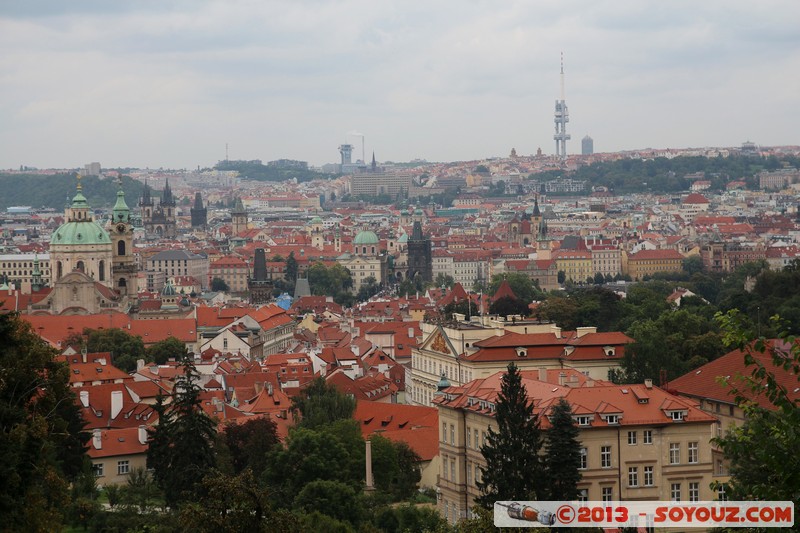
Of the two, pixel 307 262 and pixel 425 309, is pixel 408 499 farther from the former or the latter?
pixel 307 262

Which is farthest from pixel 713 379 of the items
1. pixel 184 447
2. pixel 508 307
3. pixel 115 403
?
pixel 508 307

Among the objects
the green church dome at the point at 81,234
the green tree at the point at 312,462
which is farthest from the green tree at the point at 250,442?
the green church dome at the point at 81,234

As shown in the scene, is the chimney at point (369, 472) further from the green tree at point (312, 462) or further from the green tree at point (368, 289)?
the green tree at point (368, 289)

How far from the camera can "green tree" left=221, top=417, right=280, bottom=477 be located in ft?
143

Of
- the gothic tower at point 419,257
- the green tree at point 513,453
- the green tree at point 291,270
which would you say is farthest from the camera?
the gothic tower at point 419,257

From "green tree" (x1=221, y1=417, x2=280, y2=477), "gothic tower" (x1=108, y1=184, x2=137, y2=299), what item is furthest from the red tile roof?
"gothic tower" (x1=108, y1=184, x2=137, y2=299)

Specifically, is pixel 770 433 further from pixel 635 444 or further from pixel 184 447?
pixel 184 447

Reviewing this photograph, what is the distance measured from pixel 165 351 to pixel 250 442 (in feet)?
93.6

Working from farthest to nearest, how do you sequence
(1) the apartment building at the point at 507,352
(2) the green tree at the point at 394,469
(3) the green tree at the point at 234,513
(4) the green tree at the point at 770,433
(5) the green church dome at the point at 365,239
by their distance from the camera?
(5) the green church dome at the point at 365,239 → (1) the apartment building at the point at 507,352 → (2) the green tree at the point at 394,469 → (3) the green tree at the point at 234,513 → (4) the green tree at the point at 770,433

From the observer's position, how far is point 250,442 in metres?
44.1

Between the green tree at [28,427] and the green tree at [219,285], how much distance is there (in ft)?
401

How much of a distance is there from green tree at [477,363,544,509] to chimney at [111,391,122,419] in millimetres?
15944

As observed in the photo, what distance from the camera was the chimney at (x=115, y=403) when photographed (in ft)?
161

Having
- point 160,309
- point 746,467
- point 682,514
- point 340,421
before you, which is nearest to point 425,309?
point 160,309
